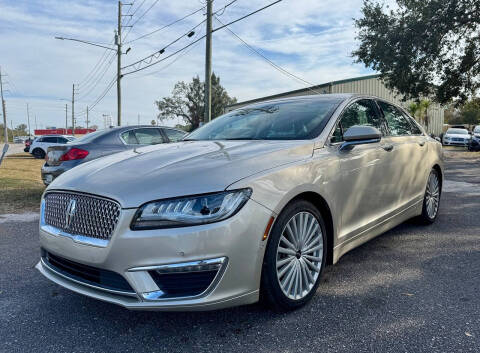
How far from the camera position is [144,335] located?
7.78 ft

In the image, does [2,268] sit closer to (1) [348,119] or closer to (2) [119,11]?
(1) [348,119]

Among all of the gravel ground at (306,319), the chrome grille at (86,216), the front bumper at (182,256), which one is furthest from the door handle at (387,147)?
the chrome grille at (86,216)

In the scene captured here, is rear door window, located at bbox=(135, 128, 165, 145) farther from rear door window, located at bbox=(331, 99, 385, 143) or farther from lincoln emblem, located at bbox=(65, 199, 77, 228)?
lincoln emblem, located at bbox=(65, 199, 77, 228)

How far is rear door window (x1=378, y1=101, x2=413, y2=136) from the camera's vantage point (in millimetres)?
4113

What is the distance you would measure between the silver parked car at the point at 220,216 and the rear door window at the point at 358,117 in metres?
0.02

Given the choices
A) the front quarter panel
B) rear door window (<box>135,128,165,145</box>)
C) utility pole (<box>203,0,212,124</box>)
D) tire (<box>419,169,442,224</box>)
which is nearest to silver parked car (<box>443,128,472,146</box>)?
utility pole (<box>203,0,212,124</box>)

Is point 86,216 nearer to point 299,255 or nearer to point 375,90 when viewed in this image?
point 299,255

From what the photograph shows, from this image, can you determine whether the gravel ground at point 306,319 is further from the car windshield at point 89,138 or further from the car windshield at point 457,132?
the car windshield at point 457,132

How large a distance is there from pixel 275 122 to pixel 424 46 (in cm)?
Result: 1606

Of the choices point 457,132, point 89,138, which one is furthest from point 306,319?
point 457,132

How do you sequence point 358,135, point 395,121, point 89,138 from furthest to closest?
point 89,138, point 395,121, point 358,135

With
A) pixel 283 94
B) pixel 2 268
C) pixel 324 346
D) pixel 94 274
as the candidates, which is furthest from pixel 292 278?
pixel 283 94

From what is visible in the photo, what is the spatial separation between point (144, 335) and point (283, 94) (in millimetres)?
34289

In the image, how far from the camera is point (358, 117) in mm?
3639
